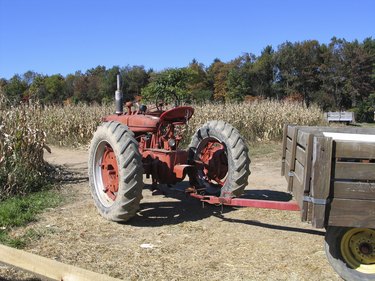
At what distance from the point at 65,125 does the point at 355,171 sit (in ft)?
47.4

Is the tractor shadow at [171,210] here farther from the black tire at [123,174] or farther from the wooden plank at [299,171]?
the wooden plank at [299,171]

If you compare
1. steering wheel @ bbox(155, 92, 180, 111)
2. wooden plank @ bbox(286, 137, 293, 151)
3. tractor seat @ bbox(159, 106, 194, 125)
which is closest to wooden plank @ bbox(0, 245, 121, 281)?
wooden plank @ bbox(286, 137, 293, 151)

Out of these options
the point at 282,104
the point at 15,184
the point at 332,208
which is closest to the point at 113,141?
the point at 15,184

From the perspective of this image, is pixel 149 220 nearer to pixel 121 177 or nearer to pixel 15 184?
pixel 121 177

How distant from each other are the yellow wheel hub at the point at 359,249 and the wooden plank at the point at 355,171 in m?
0.58

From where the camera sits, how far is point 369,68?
53906 mm

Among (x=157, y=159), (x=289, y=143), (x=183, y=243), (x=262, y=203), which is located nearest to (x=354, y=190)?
(x=262, y=203)

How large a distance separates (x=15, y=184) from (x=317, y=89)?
171ft

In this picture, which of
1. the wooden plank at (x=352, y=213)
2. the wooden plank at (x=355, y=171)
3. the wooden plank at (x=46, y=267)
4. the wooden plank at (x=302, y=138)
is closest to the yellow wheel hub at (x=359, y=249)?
the wooden plank at (x=352, y=213)

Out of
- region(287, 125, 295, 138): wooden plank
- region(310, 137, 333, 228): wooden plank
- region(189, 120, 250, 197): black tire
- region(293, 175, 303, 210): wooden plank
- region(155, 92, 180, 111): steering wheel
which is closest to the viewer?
region(310, 137, 333, 228): wooden plank

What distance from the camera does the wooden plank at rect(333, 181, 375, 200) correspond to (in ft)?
10.9

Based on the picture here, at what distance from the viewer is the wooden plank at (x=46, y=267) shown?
260cm

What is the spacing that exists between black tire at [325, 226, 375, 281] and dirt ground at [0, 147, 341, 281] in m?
0.25

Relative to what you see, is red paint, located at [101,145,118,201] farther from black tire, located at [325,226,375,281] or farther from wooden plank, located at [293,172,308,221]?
black tire, located at [325,226,375,281]
